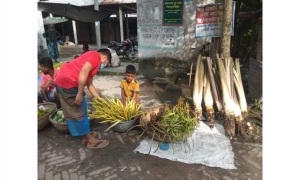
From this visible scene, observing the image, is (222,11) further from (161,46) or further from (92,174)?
(92,174)

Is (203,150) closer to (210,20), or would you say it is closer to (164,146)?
(164,146)

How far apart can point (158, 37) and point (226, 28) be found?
303 centimetres

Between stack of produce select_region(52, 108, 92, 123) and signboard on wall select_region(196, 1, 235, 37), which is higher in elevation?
signboard on wall select_region(196, 1, 235, 37)

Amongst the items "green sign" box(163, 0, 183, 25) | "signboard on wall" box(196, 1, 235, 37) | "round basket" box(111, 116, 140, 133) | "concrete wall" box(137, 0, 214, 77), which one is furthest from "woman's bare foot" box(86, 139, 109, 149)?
"green sign" box(163, 0, 183, 25)

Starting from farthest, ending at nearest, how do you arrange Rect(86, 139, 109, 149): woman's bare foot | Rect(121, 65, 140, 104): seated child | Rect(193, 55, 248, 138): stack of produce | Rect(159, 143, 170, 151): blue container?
Rect(121, 65, 140, 104): seated child < Rect(193, 55, 248, 138): stack of produce < Rect(86, 139, 109, 149): woman's bare foot < Rect(159, 143, 170, 151): blue container

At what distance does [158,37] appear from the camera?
664cm

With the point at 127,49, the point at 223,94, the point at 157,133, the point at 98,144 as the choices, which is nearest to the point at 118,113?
the point at 98,144

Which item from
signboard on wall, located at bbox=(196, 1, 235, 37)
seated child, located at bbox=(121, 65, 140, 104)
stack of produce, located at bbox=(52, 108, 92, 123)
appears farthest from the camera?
signboard on wall, located at bbox=(196, 1, 235, 37)

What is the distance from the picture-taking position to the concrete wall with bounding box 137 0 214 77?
6.15 m

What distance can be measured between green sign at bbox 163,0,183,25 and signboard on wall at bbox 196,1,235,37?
1.98m

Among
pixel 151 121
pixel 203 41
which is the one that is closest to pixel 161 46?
pixel 203 41

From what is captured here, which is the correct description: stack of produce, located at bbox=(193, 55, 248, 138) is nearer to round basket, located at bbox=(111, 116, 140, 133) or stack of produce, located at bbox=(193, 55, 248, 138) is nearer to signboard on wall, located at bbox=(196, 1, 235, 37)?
signboard on wall, located at bbox=(196, 1, 235, 37)

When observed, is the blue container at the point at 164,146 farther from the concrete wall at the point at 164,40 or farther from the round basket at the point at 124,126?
the concrete wall at the point at 164,40

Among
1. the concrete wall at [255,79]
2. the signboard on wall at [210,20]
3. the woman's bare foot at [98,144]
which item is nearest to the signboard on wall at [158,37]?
the signboard on wall at [210,20]
